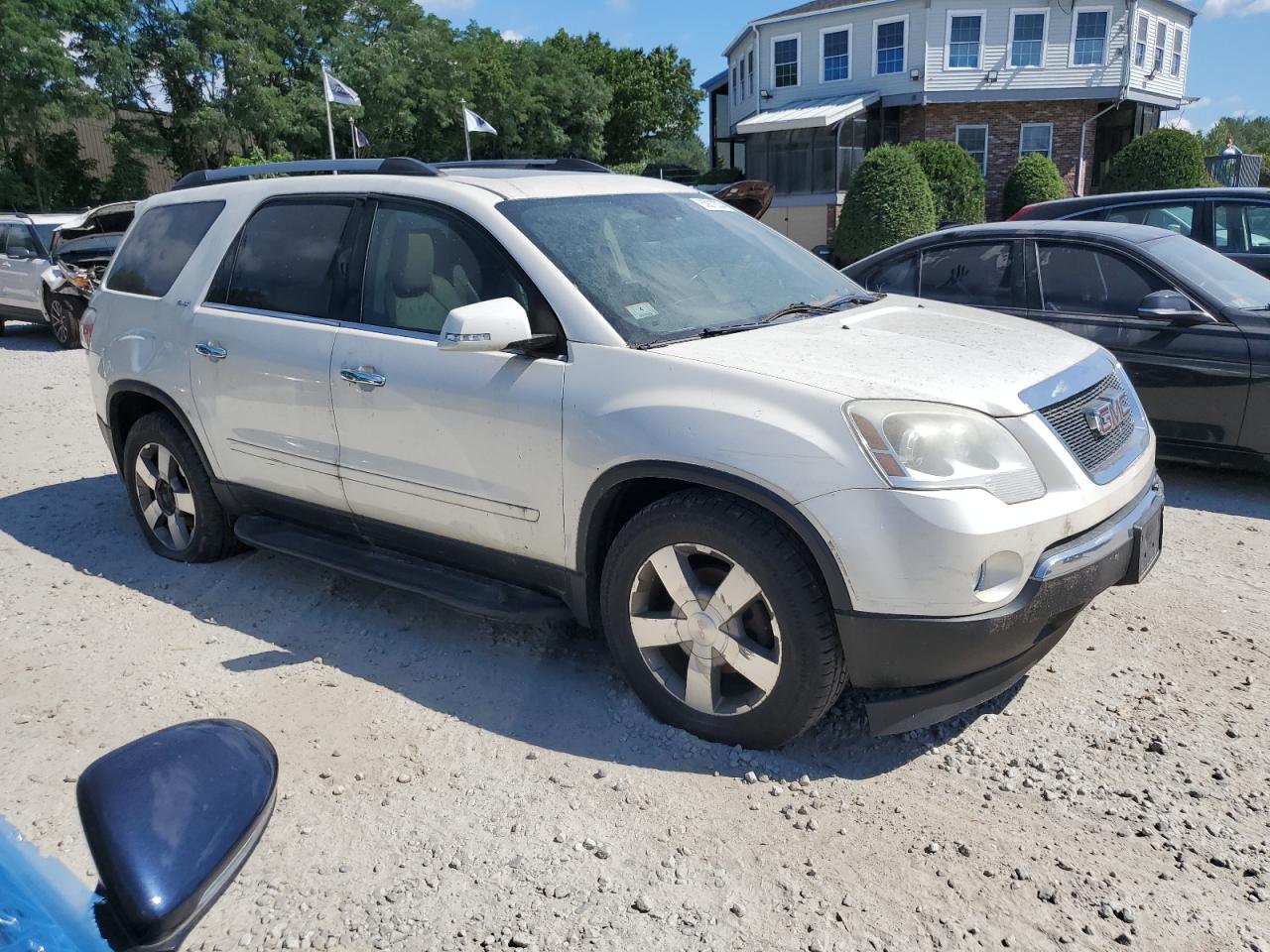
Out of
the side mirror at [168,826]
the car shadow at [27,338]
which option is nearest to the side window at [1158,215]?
the side mirror at [168,826]

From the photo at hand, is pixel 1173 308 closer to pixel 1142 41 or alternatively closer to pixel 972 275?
pixel 972 275

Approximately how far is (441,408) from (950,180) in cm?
2120

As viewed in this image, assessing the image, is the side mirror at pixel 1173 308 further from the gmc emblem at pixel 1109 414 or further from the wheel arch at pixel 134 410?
the wheel arch at pixel 134 410

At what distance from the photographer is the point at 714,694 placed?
3.14m

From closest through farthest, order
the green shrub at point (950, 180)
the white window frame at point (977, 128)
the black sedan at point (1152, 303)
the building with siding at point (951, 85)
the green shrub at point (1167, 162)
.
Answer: the black sedan at point (1152, 303) < the green shrub at point (1167, 162) < the green shrub at point (950, 180) < the building with siding at point (951, 85) < the white window frame at point (977, 128)

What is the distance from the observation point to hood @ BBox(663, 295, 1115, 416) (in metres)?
2.86

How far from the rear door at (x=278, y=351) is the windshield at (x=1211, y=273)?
14.9 ft

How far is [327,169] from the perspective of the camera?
4.39m

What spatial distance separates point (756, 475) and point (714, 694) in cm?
77

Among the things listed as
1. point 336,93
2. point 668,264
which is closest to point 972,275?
point 668,264

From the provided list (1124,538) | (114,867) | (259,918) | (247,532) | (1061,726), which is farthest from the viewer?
(247,532)

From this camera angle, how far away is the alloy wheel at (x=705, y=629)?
9.78ft

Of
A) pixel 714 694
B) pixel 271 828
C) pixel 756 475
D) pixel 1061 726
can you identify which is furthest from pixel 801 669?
pixel 271 828

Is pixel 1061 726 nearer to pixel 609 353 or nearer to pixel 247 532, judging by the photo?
pixel 609 353
